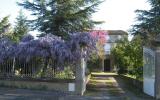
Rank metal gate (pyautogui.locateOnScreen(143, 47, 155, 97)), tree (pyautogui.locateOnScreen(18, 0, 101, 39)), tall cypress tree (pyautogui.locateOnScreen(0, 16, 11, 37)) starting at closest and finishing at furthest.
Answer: metal gate (pyautogui.locateOnScreen(143, 47, 155, 97)) → tree (pyautogui.locateOnScreen(18, 0, 101, 39)) → tall cypress tree (pyautogui.locateOnScreen(0, 16, 11, 37))

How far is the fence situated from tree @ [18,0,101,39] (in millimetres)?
12637

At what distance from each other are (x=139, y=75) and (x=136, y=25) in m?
8.87

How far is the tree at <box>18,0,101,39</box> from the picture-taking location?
132 ft

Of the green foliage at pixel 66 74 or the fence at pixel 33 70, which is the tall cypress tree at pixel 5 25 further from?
the green foliage at pixel 66 74

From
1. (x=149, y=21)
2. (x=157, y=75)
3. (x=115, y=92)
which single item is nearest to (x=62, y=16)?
(x=149, y=21)

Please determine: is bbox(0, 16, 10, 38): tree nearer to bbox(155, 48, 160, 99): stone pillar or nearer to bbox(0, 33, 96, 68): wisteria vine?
bbox(0, 33, 96, 68): wisteria vine

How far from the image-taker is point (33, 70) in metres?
26.9

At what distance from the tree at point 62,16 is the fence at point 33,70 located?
12.6m

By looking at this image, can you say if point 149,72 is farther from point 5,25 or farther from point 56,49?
point 5,25

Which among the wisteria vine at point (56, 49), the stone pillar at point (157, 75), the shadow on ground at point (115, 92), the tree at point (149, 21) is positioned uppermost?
the tree at point (149, 21)

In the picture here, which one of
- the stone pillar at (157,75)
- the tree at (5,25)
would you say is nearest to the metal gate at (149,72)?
the stone pillar at (157,75)

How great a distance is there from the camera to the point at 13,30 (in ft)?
194

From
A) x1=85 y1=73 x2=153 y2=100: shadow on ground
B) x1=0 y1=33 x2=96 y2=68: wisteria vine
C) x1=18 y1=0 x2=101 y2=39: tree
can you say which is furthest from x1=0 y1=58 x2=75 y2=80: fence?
x1=18 y1=0 x2=101 y2=39: tree

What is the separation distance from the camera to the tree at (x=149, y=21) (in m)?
42.7
